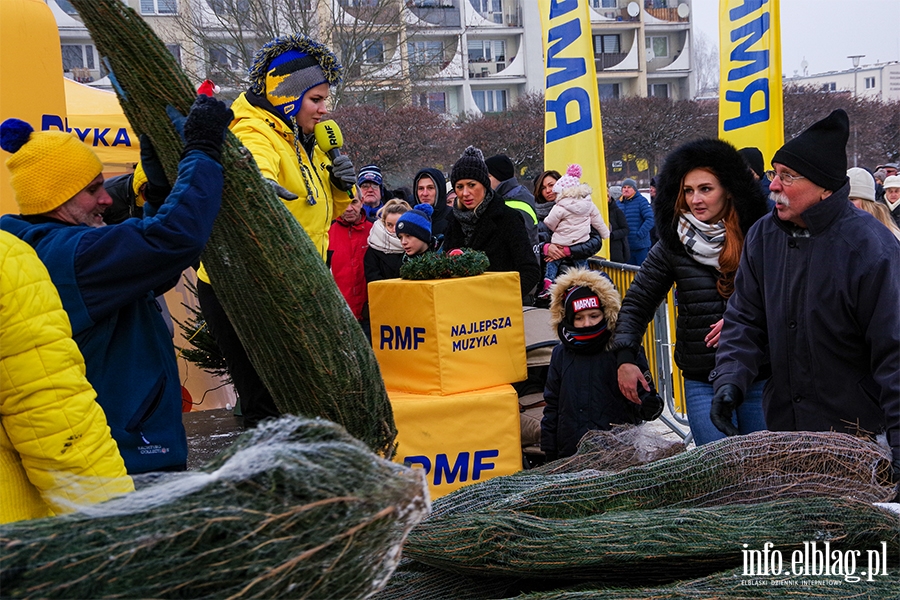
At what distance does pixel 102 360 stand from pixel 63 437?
295 mm

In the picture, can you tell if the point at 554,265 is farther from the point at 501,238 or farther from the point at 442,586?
the point at 442,586

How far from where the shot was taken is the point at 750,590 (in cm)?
175

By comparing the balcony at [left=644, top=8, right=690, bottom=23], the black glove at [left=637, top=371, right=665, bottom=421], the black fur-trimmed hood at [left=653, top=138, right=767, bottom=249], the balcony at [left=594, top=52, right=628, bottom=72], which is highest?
the balcony at [left=644, top=8, right=690, bottom=23]

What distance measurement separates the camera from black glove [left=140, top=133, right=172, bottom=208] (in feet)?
7.61

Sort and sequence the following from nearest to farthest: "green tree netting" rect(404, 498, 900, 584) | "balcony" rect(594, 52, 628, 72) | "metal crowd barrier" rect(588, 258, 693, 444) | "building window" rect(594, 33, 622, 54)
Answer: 1. "green tree netting" rect(404, 498, 900, 584)
2. "metal crowd barrier" rect(588, 258, 693, 444)
3. "balcony" rect(594, 52, 628, 72)
4. "building window" rect(594, 33, 622, 54)

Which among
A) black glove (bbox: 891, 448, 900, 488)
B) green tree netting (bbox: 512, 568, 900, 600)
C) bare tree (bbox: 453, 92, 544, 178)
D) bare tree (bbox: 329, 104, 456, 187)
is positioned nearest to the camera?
green tree netting (bbox: 512, 568, 900, 600)

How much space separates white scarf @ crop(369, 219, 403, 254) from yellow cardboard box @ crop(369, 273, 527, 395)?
1.66m

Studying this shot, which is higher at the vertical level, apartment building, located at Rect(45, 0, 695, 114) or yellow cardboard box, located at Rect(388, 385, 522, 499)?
apartment building, located at Rect(45, 0, 695, 114)

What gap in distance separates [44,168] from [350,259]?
3.89 metres

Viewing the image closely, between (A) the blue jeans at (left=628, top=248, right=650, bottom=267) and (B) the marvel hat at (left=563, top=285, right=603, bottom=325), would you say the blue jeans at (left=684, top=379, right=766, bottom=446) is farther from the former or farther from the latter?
(A) the blue jeans at (left=628, top=248, right=650, bottom=267)

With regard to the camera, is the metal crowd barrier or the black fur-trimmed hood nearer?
the black fur-trimmed hood

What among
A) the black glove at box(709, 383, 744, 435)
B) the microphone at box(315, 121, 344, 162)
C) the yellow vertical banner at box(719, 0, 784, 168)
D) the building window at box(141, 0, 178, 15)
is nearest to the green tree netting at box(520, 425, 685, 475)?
the black glove at box(709, 383, 744, 435)

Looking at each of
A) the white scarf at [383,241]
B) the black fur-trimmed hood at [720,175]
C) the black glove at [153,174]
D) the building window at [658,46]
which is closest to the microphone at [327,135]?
the black glove at [153,174]

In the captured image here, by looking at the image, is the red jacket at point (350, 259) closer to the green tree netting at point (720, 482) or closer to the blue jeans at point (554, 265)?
the blue jeans at point (554, 265)
